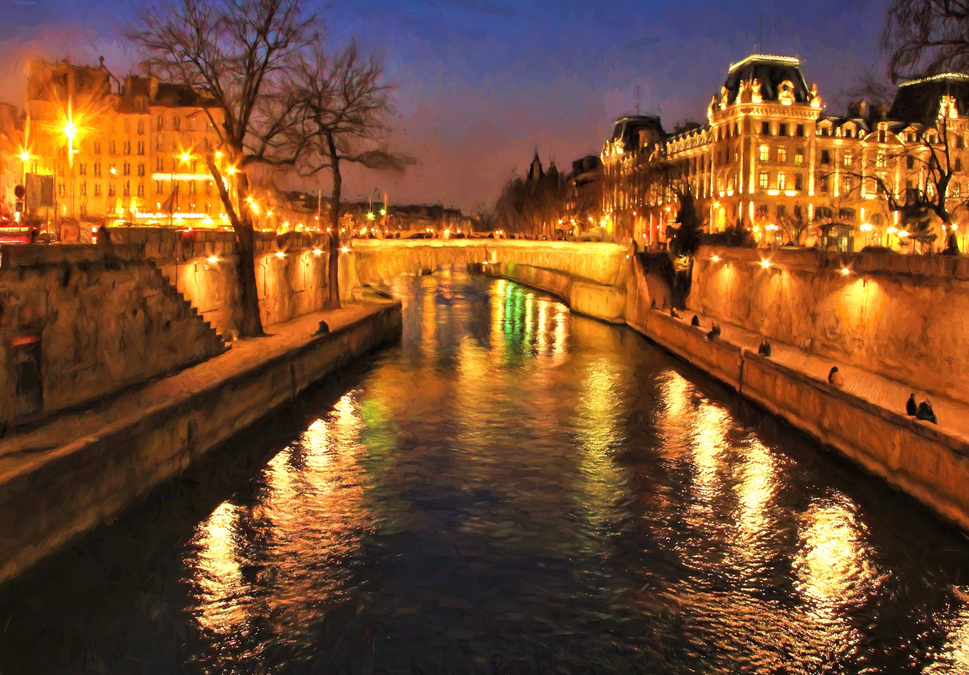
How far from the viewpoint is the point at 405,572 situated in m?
13.9

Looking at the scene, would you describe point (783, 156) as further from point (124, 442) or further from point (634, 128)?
point (124, 442)

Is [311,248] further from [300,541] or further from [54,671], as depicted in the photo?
[54,671]

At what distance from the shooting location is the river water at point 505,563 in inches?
452

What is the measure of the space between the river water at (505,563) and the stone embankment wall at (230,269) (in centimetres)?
496

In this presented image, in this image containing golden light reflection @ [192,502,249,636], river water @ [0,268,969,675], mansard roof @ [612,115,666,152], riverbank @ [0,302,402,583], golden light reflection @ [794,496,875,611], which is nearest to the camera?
river water @ [0,268,969,675]

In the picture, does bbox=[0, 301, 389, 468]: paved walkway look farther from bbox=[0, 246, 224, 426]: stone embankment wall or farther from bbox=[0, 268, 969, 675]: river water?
bbox=[0, 268, 969, 675]: river water

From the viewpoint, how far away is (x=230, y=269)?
2803 cm

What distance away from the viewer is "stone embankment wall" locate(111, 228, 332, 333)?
2236cm

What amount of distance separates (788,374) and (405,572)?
13.6 metres

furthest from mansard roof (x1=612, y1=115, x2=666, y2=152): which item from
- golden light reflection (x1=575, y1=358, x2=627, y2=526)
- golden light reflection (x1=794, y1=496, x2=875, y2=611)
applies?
golden light reflection (x1=794, y1=496, x2=875, y2=611)

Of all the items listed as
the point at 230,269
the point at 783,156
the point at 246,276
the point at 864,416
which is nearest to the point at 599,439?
the point at 864,416

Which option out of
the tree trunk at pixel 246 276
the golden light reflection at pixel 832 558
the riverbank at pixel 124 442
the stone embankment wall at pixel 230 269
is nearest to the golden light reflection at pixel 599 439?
the golden light reflection at pixel 832 558

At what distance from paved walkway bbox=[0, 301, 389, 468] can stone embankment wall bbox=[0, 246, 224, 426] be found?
46 cm

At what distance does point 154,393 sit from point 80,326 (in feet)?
6.87
